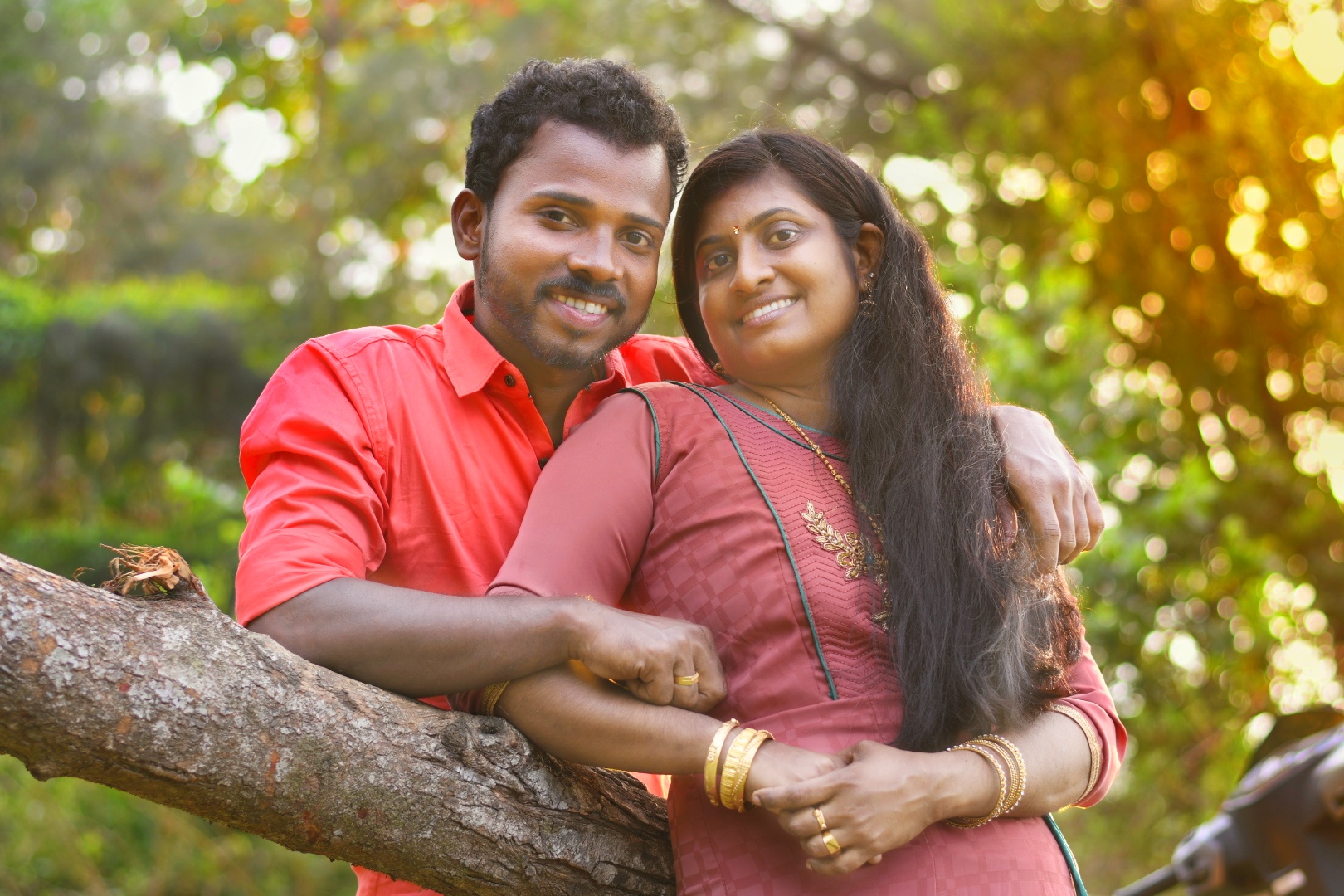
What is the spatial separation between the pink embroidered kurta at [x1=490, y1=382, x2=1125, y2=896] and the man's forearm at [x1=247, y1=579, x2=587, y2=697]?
7cm

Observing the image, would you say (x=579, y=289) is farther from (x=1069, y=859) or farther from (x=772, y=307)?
(x=1069, y=859)

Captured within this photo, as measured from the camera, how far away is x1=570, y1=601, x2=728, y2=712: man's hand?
5.24ft

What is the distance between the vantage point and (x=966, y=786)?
1637 mm

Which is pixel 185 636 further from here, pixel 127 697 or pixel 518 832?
pixel 518 832

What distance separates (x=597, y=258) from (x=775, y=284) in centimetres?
32

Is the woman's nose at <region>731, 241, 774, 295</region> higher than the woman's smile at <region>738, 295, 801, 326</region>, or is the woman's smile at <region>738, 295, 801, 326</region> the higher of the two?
the woman's nose at <region>731, 241, 774, 295</region>

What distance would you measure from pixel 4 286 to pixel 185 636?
886cm

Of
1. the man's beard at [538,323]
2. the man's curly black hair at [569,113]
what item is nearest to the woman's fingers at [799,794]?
the man's beard at [538,323]

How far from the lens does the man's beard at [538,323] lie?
6.73 feet

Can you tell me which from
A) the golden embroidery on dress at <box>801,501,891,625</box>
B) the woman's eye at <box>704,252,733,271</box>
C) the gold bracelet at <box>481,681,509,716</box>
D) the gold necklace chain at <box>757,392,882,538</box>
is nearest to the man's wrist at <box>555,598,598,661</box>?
the gold bracelet at <box>481,681,509,716</box>

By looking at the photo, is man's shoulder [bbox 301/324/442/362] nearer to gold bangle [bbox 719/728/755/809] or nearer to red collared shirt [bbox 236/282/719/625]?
red collared shirt [bbox 236/282/719/625]

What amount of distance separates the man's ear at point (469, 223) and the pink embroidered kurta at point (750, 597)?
1.99ft

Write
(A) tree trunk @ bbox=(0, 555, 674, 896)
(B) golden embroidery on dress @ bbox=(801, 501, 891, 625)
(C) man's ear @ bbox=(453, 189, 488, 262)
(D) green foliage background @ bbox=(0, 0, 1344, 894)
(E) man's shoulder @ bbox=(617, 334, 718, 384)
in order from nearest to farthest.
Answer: (A) tree trunk @ bbox=(0, 555, 674, 896) < (B) golden embroidery on dress @ bbox=(801, 501, 891, 625) < (C) man's ear @ bbox=(453, 189, 488, 262) < (E) man's shoulder @ bbox=(617, 334, 718, 384) < (D) green foliage background @ bbox=(0, 0, 1344, 894)

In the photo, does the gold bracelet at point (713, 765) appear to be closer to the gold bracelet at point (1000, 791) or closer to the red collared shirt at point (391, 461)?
the gold bracelet at point (1000, 791)
